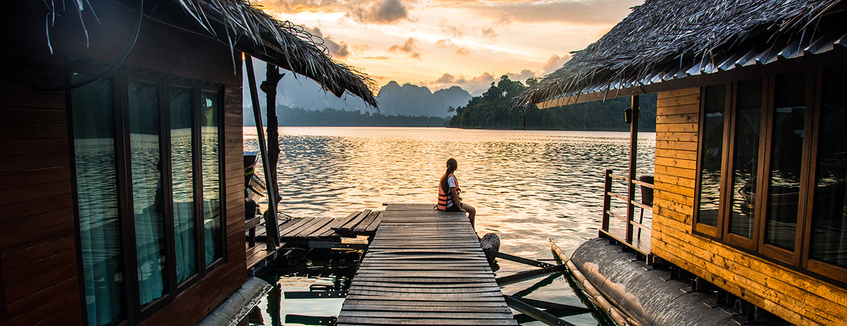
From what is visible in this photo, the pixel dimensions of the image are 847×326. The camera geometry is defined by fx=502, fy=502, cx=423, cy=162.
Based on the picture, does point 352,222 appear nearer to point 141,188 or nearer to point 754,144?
point 141,188

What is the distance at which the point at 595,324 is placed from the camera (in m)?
7.89

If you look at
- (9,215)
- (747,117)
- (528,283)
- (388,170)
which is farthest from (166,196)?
(388,170)

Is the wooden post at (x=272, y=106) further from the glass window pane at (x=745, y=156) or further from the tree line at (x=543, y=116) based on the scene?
the tree line at (x=543, y=116)

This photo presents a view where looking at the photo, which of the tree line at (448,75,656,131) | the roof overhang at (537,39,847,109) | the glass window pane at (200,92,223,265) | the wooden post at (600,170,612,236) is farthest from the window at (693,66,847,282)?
the tree line at (448,75,656,131)

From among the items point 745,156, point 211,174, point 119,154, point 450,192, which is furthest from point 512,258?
point 119,154

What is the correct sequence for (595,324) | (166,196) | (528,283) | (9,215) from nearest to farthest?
(9,215), (166,196), (595,324), (528,283)

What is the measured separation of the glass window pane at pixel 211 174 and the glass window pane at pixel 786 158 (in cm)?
580

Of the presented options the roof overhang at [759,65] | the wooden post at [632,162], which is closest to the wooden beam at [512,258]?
the wooden post at [632,162]

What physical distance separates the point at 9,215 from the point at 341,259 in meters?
7.82

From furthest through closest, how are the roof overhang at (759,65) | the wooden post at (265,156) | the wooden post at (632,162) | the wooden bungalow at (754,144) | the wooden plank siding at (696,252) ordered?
1. the wooden post at (632,162)
2. the wooden post at (265,156)
3. the wooden plank siding at (696,252)
4. the wooden bungalow at (754,144)
5. the roof overhang at (759,65)

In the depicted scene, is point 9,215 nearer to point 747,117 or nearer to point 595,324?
point 747,117

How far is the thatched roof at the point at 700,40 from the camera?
11.7 feet

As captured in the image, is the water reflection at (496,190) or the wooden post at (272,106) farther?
the water reflection at (496,190)

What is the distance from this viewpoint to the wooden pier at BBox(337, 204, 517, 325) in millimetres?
5082
